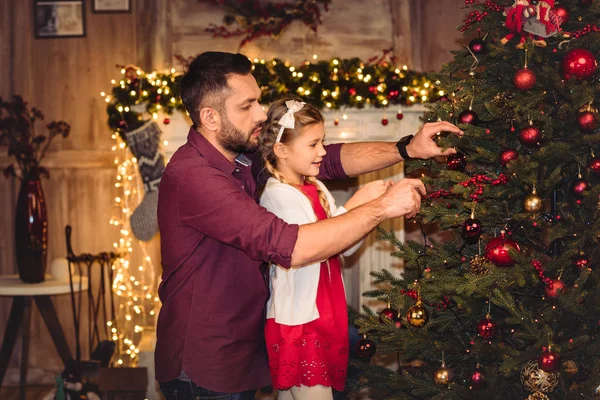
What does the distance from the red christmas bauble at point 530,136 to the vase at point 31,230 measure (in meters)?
3.31

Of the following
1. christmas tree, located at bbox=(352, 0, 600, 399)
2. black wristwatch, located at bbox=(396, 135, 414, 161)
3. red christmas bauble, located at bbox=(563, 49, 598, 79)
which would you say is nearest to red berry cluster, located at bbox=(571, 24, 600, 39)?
christmas tree, located at bbox=(352, 0, 600, 399)

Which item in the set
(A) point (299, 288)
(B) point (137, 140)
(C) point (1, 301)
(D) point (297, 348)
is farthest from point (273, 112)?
(C) point (1, 301)

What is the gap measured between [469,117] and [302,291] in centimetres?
77

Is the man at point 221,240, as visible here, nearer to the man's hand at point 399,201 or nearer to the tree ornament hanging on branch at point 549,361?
the man's hand at point 399,201

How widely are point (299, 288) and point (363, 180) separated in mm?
2701

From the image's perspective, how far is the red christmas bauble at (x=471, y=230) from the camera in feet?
7.38

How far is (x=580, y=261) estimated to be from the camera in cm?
224

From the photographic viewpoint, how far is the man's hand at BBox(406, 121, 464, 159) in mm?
2457

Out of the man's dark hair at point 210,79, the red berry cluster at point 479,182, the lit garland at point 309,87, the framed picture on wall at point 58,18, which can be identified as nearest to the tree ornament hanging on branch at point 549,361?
the red berry cluster at point 479,182

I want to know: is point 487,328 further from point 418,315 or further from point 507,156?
point 507,156

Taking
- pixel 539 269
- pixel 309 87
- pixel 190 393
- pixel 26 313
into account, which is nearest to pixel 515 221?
pixel 539 269

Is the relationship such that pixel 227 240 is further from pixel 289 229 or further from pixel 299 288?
pixel 299 288

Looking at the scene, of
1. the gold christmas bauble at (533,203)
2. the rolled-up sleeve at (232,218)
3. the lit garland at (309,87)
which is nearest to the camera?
the rolled-up sleeve at (232,218)

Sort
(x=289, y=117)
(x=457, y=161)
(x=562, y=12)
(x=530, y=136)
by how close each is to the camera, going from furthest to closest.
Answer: (x=289, y=117)
(x=457, y=161)
(x=562, y=12)
(x=530, y=136)
